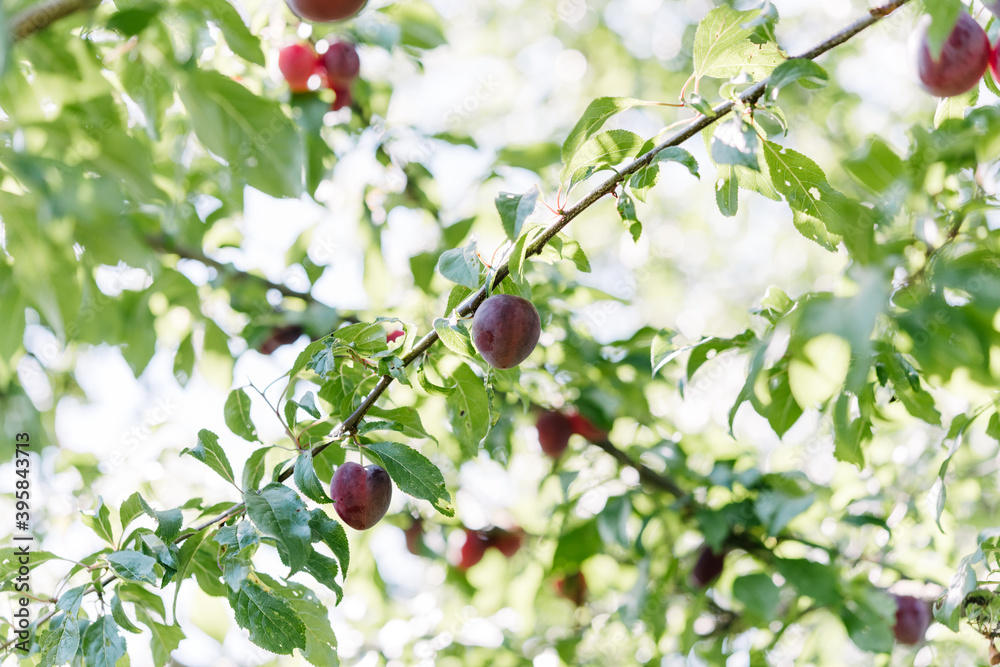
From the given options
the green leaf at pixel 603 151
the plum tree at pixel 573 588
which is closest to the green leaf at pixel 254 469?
the green leaf at pixel 603 151

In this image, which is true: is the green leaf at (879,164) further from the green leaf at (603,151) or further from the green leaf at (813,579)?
the green leaf at (813,579)

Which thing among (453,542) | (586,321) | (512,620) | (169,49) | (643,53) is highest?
(169,49)

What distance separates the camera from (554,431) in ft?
6.69

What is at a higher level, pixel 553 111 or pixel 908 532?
pixel 908 532

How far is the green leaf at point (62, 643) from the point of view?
1.04 m

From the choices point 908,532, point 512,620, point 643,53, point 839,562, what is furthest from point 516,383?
point 643,53

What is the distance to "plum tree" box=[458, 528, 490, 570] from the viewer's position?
233 cm

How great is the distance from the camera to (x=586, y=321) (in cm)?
191

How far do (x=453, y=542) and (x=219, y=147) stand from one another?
63.5 inches

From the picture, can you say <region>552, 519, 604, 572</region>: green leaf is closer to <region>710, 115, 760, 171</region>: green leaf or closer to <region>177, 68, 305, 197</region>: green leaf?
<region>177, 68, 305, 197</region>: green leaf

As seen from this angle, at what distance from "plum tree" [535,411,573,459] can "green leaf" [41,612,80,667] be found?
4.02 feet

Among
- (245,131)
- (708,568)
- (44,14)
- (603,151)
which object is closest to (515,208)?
(603,151)

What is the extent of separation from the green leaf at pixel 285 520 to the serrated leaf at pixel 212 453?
15cm

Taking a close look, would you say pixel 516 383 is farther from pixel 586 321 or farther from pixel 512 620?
pixel 512 620
